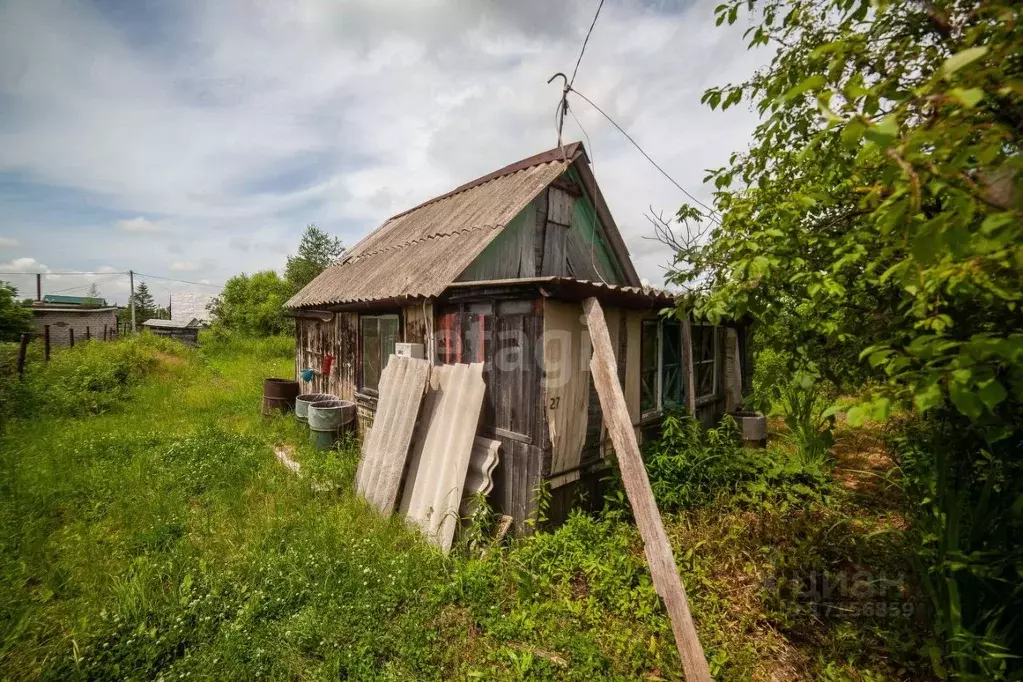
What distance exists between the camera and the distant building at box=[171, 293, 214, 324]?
1565 inches

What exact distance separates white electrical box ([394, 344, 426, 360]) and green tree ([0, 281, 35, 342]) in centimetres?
1722

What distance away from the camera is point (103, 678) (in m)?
2.97

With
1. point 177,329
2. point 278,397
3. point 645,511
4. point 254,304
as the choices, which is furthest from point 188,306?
point 645,511

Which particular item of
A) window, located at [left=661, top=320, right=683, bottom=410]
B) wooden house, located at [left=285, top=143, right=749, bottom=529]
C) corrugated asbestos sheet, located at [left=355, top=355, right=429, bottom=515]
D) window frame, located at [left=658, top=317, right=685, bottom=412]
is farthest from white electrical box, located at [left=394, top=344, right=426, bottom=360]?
window, located at [left=661, top=320, right=683, bottom=410]

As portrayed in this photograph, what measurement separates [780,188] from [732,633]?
Answer: 3718 millimetres

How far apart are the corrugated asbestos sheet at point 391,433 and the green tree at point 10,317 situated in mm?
17238

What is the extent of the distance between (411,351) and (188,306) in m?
45.6

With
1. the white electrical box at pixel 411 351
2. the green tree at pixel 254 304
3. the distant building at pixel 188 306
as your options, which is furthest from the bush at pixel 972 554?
the distant building at pixel 188 306

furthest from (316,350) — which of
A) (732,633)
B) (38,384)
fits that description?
(732,633)

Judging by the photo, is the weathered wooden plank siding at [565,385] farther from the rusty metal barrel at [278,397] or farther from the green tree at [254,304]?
the green tree at [254,304]

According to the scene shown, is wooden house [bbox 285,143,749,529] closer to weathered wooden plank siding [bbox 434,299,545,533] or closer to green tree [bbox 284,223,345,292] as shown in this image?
weathered wooden plank siding [bbox 434,299,545,533]

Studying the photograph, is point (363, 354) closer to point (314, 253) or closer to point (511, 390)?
point (511, 390)

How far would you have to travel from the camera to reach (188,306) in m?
40.5

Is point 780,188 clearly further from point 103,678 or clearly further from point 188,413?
point 188,413
